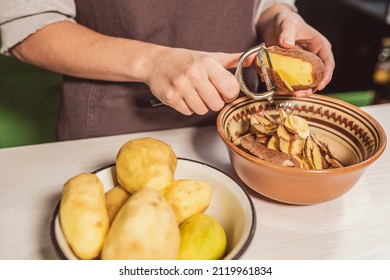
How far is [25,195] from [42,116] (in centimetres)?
68

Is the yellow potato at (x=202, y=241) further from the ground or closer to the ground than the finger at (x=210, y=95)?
closer to the ground

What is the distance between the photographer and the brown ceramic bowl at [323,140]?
514mm

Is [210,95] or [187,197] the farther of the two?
[210,95]

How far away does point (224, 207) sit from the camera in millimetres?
513

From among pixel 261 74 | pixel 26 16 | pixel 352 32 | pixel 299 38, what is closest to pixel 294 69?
pixel 261 74

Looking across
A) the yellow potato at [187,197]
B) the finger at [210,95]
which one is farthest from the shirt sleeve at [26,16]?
the yellow potato at [187,197]

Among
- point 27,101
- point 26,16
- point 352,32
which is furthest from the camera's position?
point 352,32

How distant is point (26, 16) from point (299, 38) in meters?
0.45

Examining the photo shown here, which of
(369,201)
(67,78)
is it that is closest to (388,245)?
(369,201)

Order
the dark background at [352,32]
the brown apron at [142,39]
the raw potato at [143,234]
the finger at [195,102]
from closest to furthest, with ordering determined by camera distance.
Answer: the raw potato at [143,234], the finger at [195,102], the brown apron at [142,39], the dark background at [352,32]

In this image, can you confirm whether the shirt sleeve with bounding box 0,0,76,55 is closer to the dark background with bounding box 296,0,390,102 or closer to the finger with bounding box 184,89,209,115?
the finger with bounding box 184,89,209,115

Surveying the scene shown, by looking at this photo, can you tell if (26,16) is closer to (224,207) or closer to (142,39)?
(142,39)

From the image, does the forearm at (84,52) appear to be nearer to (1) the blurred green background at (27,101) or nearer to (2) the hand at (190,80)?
(2) the hand at (190,80)

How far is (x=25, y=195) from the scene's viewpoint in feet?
1.92
